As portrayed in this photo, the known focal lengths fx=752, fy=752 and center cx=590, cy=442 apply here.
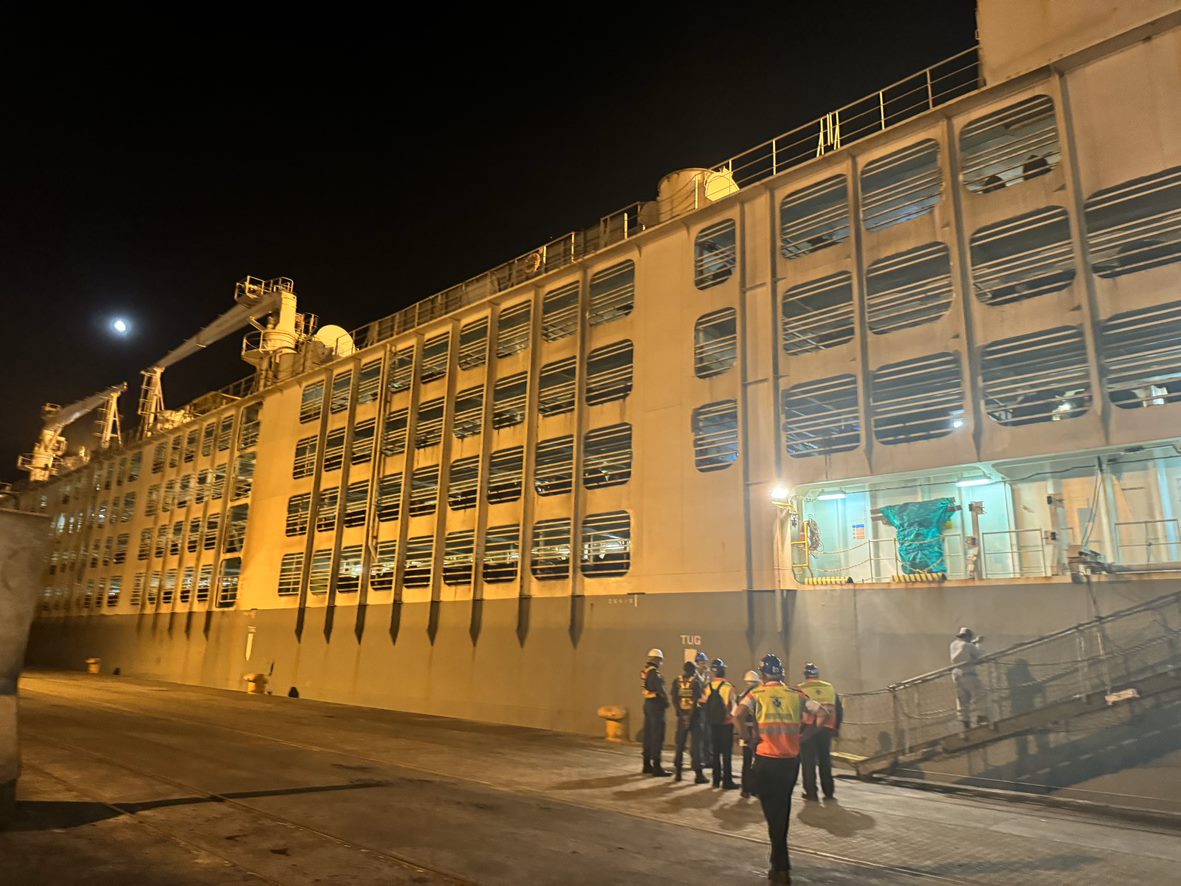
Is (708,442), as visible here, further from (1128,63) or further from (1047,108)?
(1128,63)

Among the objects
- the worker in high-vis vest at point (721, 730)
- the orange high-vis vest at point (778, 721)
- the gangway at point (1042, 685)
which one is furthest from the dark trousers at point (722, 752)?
the orange high-vis vest at point (778, 721)

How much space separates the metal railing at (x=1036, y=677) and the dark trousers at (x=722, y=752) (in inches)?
125

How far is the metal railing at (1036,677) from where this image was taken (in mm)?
11648

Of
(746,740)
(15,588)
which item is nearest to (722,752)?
(746,740)

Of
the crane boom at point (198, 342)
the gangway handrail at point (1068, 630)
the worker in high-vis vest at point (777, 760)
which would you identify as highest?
the crane boom at point (198, 342)

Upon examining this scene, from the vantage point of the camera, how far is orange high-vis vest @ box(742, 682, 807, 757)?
6645 mm

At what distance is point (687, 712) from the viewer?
12781mm

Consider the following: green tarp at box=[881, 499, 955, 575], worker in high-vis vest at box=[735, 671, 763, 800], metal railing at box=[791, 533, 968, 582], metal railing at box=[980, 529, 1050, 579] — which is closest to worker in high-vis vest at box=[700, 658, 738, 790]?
worker in high-vis vest at box=[735, 671, 763, 800]

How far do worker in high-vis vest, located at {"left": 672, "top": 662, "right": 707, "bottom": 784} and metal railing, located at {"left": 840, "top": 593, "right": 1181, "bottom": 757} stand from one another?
329cm

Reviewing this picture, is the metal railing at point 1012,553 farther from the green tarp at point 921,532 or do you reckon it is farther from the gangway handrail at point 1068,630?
the gangway handrail at point 1068,630

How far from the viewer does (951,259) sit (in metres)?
15.9

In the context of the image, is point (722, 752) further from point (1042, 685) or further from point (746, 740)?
point (1042, 685)

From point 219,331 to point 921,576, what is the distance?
48.6 metres

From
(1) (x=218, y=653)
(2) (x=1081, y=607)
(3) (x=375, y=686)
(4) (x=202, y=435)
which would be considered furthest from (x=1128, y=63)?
(4) (x=202, y=435)
